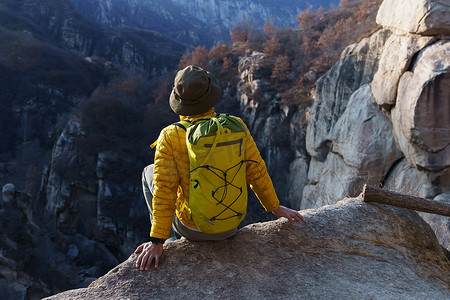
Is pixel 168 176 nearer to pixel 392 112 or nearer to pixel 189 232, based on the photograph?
pixel 189 232

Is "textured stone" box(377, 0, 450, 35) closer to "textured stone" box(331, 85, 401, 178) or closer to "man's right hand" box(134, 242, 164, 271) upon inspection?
"textured stone" box(331, 85, 401, 178)

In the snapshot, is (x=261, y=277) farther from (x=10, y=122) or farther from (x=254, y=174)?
(x=10, y=122)

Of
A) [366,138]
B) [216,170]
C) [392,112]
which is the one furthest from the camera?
[366,138]

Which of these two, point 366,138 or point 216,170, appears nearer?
point 216,170

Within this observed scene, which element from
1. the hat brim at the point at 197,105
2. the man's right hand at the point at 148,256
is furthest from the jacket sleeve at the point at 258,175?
the man's right hand at the point at 148,256

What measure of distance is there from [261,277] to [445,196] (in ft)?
26.0

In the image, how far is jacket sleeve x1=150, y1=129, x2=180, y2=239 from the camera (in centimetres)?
203

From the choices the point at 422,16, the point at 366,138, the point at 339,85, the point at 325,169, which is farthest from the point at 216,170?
the point at 339,85

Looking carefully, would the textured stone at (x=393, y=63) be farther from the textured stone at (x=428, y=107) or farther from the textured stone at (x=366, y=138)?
the textured stone at (x=366, y=138)

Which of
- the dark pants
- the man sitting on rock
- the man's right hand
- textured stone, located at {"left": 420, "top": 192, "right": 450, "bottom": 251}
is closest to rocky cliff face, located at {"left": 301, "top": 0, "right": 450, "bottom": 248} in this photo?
textured stone, located at {"left": 420, "top": 192, "right": 450, "bottom": 251}

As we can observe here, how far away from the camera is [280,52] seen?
20797 millimetres

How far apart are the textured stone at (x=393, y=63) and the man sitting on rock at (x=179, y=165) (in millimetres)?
8098

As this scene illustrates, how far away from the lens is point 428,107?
814 cm

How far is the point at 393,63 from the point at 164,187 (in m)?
9.14
